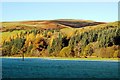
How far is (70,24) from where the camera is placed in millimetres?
39156

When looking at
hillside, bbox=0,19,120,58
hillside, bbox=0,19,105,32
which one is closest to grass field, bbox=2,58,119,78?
hillside, bbox=0,19,120,58

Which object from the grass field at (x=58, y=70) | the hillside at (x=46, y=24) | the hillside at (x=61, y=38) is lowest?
the grass field at (x=58, y=70)

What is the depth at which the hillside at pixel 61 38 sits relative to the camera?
36.1m

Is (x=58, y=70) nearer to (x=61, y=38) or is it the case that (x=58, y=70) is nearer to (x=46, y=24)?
(x=61, y=38)

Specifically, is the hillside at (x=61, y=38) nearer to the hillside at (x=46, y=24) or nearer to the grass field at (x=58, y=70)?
the hillside at (x=46, y=24)

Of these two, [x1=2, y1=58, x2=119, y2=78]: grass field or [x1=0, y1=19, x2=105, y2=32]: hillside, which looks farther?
[x1=0, y1=19, x2=105, y2=32]: hillside

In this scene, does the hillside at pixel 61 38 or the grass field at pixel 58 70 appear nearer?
the grass field at pixel 58 70

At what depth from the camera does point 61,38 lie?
38062 mm

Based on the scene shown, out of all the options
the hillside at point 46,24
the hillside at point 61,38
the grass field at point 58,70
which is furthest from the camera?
the hillside at point 46,24

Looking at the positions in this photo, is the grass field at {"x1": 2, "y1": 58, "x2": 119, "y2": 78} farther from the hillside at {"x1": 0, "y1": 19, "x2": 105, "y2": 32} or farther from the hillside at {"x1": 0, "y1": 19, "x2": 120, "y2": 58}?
the hillside at {"x1": 0, "y1": 19, "x2": 105, "y2": 32}

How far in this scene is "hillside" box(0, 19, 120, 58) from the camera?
3612 cm

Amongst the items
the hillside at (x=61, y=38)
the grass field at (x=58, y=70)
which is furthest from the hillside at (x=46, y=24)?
the grass field at (x=58, y=70)

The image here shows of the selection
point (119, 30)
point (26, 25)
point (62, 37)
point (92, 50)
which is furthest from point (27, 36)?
point (119, 30)

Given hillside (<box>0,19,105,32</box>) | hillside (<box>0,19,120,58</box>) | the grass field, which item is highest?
hillside (<box>0,19,105,32</box>)
